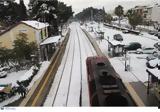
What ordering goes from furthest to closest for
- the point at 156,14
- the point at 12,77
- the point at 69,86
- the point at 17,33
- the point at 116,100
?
1. the point at 156,14
2. the point at 17,33
3. the point at 12,77
4. the point at 69,86
5. the point at 116,100

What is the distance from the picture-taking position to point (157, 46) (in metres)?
19.4

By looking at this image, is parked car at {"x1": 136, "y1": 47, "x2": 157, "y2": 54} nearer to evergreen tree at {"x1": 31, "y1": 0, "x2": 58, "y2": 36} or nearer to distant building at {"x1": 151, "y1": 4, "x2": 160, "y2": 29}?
distant building at {"x1": 151, "y1": 4, "x2": 160, "y2": 29}

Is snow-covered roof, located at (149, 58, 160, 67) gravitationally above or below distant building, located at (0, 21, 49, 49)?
below

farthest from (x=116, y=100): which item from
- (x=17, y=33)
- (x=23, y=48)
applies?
(x=17, y=33)

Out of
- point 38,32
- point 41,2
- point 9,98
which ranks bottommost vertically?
point 9,98

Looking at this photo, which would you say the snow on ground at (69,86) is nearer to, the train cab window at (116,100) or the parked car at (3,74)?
the parked car at (3,74)

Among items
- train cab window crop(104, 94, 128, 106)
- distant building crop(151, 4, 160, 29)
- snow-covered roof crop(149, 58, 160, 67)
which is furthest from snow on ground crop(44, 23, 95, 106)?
distant building crop(151, 4, 160, 29)

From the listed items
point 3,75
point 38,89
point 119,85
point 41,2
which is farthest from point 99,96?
point 41,2

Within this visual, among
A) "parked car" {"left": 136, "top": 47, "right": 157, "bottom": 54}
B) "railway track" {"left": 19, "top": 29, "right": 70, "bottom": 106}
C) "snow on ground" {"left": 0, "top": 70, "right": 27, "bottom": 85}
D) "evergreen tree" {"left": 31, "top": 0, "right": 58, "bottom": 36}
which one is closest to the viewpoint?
"railway track" {"left": 19, "top": 29, "right": 70, "bottom": 106}

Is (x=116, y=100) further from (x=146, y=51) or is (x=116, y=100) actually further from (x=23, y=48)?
(x=146, y=51)

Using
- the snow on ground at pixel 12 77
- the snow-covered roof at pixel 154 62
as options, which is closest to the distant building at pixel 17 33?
the snow on ground at pixel 12 77

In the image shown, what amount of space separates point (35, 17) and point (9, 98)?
1441 centimetres

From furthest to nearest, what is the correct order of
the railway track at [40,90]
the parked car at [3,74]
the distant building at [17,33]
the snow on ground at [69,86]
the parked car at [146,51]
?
1. the parked car at [146,51]
2. the distant building at [17,33]
3. the parked car at [3,74]
4. the snow on ground at [69,86]
5. the railway track at [40,90]

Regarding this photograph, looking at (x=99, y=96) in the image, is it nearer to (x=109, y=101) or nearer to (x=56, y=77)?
(x=109, y=101)
